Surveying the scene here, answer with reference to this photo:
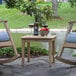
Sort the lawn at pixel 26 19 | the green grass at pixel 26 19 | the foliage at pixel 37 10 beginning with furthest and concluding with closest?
the green grass at pixel 26 19 < the lawn at pixel 26 19 < the foliage at pixel 37 10

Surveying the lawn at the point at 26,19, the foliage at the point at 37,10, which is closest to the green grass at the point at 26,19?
the lawn at the point at 26,19

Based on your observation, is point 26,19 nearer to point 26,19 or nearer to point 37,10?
point 26,19

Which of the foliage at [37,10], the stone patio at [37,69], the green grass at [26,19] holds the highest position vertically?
the foliage at [37,10]

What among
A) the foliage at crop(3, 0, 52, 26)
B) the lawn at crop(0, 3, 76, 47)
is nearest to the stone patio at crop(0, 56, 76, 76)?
the foliage at crop(3, 0, 52, 26)

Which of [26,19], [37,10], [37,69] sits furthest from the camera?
[26,19]

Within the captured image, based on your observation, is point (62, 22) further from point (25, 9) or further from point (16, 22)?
point (25, 9)

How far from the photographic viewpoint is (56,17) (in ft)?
80.8

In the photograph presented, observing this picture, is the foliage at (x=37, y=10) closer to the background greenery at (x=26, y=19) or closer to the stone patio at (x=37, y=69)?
the stone patio at (x=37, y=69)

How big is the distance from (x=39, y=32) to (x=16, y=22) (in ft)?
51.9

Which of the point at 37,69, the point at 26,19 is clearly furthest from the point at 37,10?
the point at 26,19

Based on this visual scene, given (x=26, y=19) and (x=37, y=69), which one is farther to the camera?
(x=26, y=19)

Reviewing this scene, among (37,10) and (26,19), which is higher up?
(37,10)

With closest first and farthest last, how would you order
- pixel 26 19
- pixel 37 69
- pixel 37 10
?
pixel 37 69 < pixel 37 10 < pixel 26 19

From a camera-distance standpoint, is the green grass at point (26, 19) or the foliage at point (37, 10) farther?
the green grass at point (26, 19)
